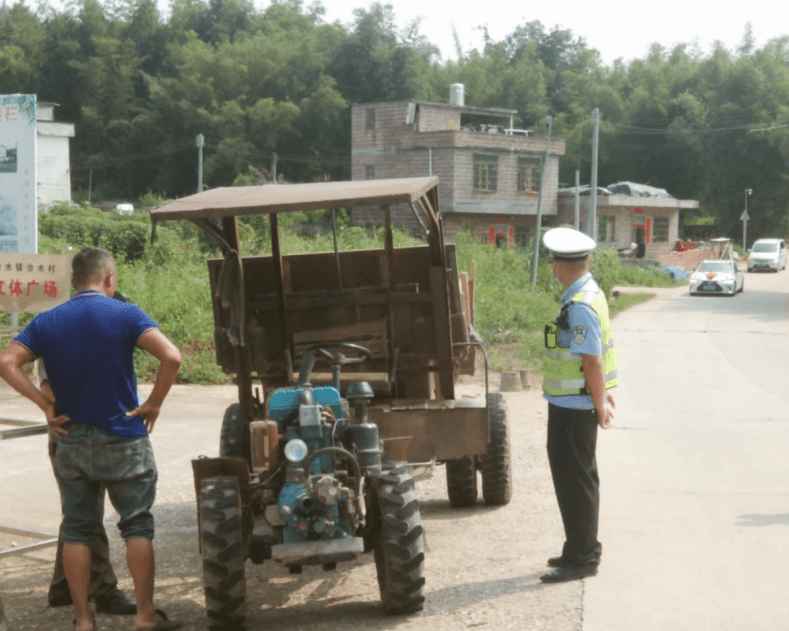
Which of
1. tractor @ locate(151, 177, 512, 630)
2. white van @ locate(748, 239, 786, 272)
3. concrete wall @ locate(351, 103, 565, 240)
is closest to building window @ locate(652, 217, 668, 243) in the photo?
concrete wall @ locate(351, 103, 565, 240)

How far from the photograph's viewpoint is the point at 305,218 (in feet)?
186

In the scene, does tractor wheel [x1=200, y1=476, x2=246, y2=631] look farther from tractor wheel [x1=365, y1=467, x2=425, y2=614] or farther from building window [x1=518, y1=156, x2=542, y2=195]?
building window [x1=518, y1=156, x2=542, y2=195]

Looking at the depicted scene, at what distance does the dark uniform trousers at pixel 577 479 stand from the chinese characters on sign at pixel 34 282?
405cm

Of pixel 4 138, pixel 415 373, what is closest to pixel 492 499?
pixel 415 373

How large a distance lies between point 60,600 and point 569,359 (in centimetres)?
306

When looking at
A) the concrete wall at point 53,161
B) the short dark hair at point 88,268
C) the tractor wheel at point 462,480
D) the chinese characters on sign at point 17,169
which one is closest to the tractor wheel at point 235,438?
the tractor wheel at point 462,480

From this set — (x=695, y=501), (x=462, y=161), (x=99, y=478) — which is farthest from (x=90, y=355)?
(x=462, y=161)

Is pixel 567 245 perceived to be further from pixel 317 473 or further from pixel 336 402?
pixel 317 473

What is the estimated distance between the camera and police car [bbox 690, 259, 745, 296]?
43.3 meters

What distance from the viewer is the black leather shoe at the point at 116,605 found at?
588cm

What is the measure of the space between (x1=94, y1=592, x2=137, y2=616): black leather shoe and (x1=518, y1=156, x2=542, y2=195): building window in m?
57.5

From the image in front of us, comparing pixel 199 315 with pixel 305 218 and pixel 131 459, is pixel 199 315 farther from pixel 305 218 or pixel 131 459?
pixel 305 218

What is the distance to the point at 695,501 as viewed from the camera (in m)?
8.36

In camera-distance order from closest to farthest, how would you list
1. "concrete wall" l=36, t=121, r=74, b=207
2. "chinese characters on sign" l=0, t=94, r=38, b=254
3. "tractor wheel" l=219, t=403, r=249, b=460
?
"tractor wheel" l=219, t=403, r=249, b=460 < "chinese characters on sign" l=0, t=94, r=38, b=254 < "concrete wall" l=36, t=121, r=74, b=207
